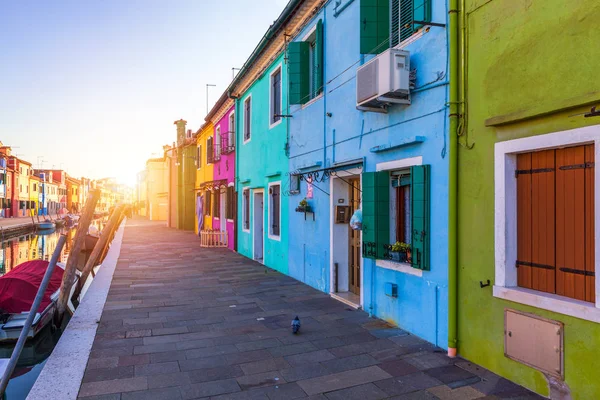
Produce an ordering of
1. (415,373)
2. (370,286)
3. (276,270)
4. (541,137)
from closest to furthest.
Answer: (541,137), (415,373), (370,286), (276,270)

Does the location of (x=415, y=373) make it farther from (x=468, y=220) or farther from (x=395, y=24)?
(x=395, y=24)

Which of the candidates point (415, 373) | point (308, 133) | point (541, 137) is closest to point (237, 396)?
point (415, 373)

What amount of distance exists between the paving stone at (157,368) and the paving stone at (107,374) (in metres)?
0.09

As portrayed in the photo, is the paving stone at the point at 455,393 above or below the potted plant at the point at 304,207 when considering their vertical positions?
below

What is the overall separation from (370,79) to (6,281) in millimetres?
7536

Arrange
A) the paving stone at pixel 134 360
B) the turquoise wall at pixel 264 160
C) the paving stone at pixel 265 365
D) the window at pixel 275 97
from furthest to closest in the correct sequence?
the window at pixel 275 97 → the turquoise wall at pixel 264 160 → the paving stone at pixel 134 360 → the paving stone at pixel 265 365

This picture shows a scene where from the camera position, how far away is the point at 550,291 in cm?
401

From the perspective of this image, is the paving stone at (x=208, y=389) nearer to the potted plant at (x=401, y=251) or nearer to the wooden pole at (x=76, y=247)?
the potted plant at (x=401, y=251)

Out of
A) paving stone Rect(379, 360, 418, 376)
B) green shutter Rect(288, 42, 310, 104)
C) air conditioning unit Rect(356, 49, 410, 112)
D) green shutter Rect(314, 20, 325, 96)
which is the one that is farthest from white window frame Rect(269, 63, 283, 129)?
paving stone Rect(379, 360, 418, 376)

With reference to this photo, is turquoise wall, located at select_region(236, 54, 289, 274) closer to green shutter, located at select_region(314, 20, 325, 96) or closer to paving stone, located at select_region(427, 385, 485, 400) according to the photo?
green shutter, located at select_region(314, 20, 325, 96)

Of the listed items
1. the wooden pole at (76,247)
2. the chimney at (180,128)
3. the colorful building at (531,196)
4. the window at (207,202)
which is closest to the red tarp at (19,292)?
the wooden pole at (76,247)

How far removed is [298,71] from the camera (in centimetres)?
932

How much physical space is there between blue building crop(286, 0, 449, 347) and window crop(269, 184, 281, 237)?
2.31m

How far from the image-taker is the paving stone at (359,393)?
3975mm
